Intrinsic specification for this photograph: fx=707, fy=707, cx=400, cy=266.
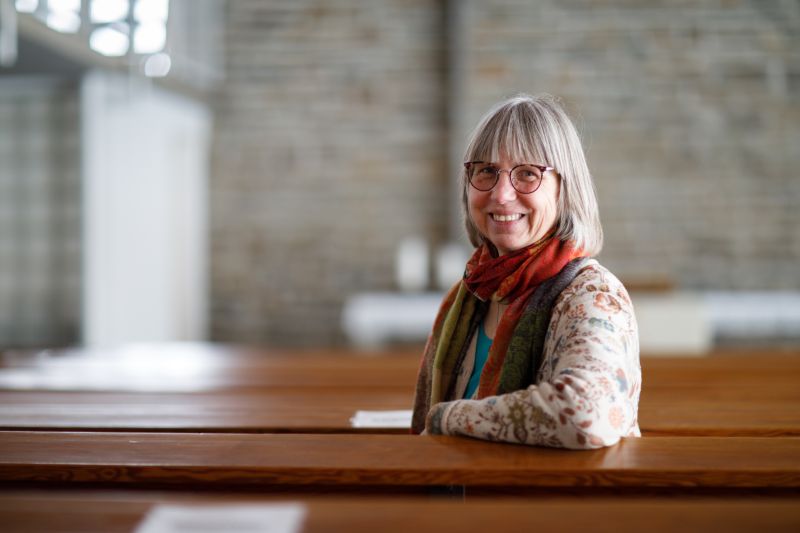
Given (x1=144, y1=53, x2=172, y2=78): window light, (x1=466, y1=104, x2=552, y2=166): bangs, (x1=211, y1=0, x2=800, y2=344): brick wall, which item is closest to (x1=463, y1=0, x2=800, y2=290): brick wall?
(x1=211, y1=0, x2=800, y2=344): brick wall

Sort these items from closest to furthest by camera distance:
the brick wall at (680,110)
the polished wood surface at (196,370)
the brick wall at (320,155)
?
1. the polished wood surface at (196,370)
2. the brick wall at (680,110)
3. the brick wall at (320,155)

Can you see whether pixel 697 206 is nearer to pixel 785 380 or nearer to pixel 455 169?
pixel 455 169

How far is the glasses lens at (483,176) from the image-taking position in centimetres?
131

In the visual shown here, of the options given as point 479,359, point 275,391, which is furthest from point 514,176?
point 275,391

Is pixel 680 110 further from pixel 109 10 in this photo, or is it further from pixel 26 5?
pixel 26 5

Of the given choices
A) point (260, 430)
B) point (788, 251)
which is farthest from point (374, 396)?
point (788, 251)

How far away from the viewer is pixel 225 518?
79 cm

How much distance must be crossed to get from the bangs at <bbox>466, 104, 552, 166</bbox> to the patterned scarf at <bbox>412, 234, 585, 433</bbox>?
17cm

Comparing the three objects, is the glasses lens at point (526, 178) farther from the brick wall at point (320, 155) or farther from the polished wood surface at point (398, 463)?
the brick wall at point (320, 155)

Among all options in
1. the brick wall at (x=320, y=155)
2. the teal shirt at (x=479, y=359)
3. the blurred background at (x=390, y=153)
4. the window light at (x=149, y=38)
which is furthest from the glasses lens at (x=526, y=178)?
the brick wall at (x=320, y=155)

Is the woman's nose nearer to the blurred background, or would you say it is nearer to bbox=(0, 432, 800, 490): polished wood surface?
bbox=(0, 432, 800, 490): polished wood surface

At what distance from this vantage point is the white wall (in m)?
4.50

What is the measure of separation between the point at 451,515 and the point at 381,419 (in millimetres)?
766

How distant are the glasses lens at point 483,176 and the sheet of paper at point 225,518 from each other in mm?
712
